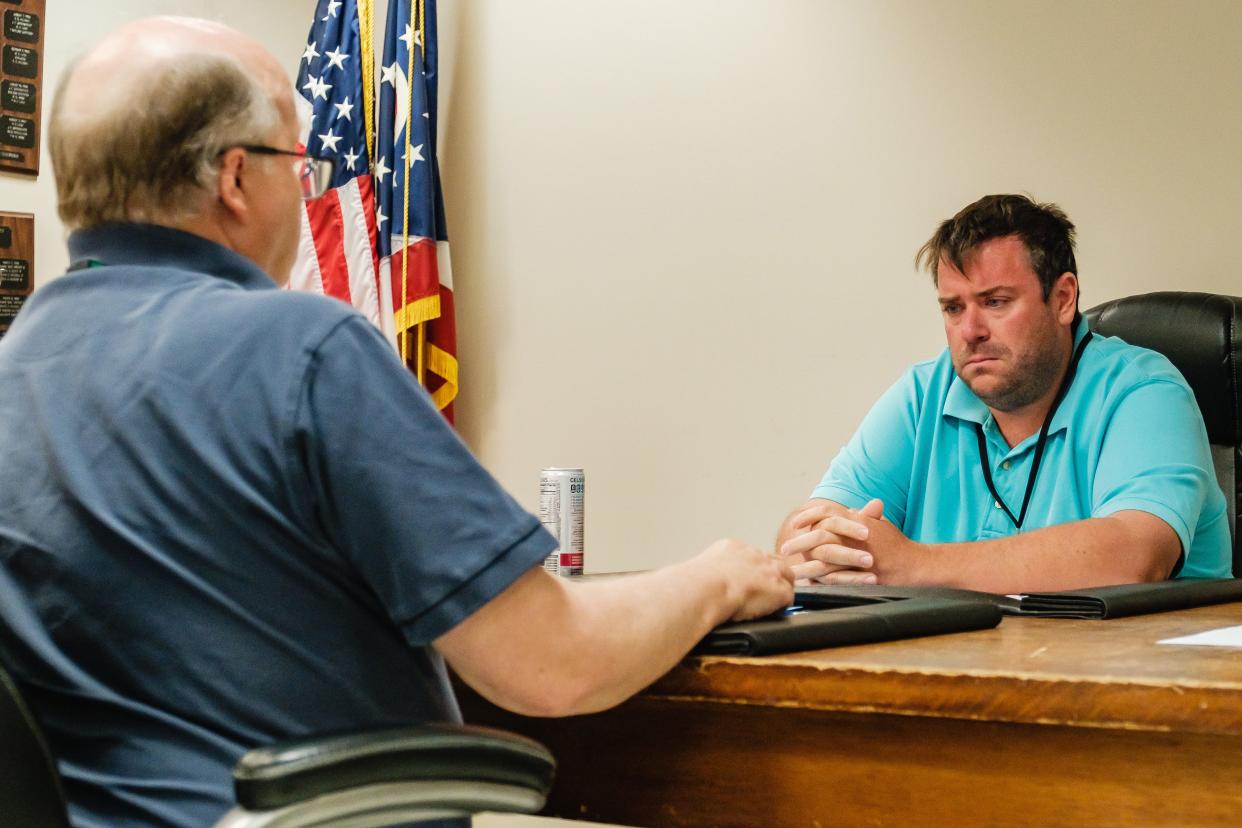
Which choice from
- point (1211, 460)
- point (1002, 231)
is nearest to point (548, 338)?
point (1002, 231)

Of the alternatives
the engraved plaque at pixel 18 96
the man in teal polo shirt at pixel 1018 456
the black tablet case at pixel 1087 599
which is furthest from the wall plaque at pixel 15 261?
the black tablet case at pixel 1087 599

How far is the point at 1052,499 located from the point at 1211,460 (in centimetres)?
28

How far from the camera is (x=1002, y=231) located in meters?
2.32

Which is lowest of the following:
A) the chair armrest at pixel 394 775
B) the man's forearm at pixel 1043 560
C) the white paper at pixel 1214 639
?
the man's forearm at pixel 1043 560

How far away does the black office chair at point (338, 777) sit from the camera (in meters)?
0.77

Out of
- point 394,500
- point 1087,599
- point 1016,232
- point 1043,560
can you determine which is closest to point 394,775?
point 394,500


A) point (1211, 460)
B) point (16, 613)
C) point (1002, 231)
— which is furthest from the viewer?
point (1002, 231)

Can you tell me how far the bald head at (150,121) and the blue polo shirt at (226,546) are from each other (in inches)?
5.9

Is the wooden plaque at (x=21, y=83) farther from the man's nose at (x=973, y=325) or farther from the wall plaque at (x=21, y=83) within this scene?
the man's nose at (x=973, y=325)

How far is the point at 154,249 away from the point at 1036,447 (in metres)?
1.69

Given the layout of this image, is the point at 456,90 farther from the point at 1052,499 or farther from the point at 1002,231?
the point at 1052,499

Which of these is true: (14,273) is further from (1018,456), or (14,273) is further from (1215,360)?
(1215,360)

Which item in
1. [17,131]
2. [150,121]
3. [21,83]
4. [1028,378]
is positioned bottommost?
[1028,378]

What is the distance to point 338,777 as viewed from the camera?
79cm
